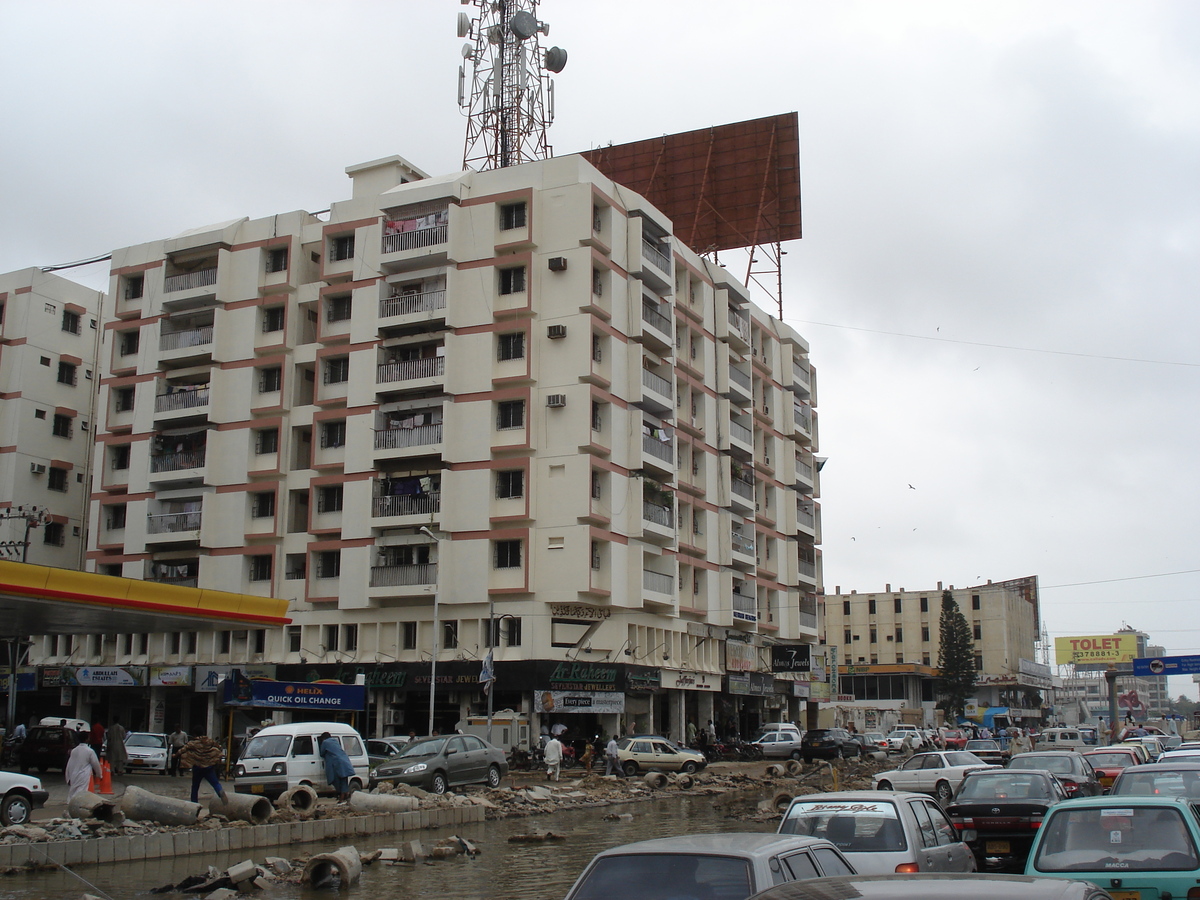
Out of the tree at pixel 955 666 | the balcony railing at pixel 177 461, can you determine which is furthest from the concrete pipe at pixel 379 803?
the tree at pixel 955 666

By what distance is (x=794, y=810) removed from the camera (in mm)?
11734

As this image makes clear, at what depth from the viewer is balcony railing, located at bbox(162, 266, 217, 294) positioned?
55.8 m

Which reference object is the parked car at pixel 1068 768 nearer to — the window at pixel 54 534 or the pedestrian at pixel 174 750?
the pedestrian at pixel 174 750

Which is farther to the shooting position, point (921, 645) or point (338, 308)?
point (921, 645)

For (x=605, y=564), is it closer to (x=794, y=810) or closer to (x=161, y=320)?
(x=161, y=320)

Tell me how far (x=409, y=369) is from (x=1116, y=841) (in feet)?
138

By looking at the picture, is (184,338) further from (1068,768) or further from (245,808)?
(1068,768)

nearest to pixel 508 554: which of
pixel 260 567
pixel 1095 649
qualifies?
pixel 260 567

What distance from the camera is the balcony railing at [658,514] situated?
1987 inches

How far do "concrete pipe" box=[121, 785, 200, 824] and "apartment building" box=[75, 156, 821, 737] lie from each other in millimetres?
22587

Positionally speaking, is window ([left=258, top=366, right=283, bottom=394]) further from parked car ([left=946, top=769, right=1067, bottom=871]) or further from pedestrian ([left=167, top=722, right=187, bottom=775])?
parked car ([left=946, top=769, right=1067, bottom=871])

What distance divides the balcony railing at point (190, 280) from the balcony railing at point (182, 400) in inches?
195

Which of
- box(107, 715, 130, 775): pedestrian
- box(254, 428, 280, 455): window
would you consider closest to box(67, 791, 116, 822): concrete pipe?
box(107, 715, 130, 775): pedestrian

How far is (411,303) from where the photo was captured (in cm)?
5000
